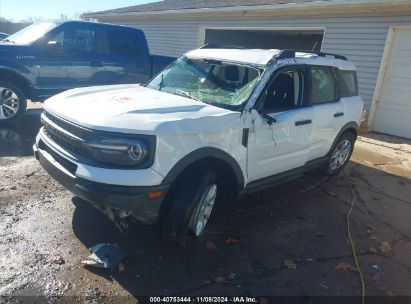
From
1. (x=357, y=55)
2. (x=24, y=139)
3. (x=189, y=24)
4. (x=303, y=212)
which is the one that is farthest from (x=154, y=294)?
(x=189, y=24)

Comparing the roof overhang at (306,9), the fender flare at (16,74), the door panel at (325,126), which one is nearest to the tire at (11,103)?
the fender flare at (16,74)

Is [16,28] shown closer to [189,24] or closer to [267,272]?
[189,24]

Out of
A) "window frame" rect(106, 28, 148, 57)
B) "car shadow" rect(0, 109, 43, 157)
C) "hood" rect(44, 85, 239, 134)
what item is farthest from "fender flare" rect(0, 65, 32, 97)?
"hood" rect(44, 85, 239, 134)

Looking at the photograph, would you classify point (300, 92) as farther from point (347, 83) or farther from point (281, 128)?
point (347, 83)

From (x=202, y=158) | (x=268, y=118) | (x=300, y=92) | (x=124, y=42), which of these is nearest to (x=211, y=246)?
(x=202, y=158)

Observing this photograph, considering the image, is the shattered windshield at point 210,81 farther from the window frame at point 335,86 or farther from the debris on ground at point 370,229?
the debris on ground at point 370,229

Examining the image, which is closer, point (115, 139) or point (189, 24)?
point (115, 139)

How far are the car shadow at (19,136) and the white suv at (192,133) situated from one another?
7.65 feet

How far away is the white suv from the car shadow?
2333 mm

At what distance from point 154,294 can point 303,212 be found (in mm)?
2329

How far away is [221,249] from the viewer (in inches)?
134

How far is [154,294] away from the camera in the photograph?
2754mm

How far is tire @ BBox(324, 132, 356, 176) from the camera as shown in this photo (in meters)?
5.37

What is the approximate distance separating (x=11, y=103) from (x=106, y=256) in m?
5.11
